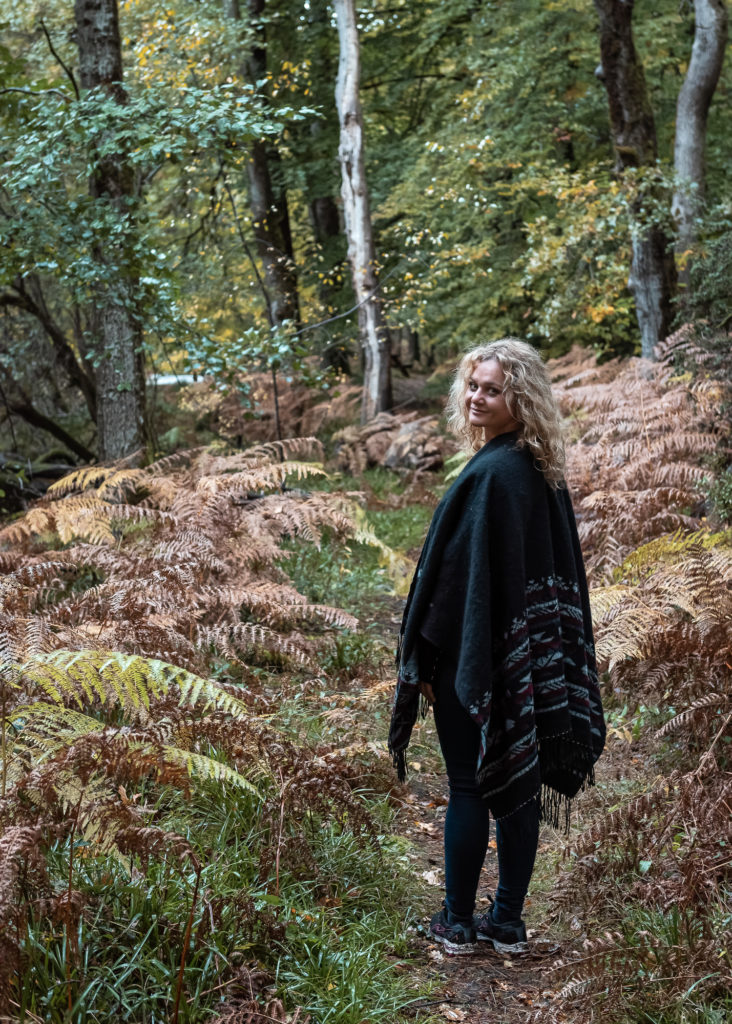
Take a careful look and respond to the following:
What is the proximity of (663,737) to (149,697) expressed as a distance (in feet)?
7.84

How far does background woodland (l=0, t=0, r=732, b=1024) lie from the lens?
267 cm

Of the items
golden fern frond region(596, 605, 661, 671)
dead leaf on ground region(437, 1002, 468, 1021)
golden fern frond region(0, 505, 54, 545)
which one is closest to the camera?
dead leaf on ground region(437, 1002, 468, 1021)

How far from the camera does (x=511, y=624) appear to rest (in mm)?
2953

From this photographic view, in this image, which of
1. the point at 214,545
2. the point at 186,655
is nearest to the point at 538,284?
the point at 214,545

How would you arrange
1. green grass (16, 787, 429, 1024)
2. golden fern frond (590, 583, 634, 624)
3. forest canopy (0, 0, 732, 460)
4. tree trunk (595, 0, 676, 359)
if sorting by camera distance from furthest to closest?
1. tree trunk (595, 0, 676, 359)
2. forest canopy (0, 0, 732, 460)
3. golden fern frond (590, 583, 634, 624)
4. green grass (16, 787, 429, 1024)

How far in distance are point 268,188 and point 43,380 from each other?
565cm

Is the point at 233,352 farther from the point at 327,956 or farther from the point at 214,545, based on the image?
the point at 327,956

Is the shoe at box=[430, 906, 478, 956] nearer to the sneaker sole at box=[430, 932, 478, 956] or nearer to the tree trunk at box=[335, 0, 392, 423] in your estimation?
the sneaker sole at box=[430, 932, 478, 956]

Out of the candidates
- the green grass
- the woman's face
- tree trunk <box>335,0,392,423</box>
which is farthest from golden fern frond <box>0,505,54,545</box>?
tree trunk <box>335,0,392,423</box>

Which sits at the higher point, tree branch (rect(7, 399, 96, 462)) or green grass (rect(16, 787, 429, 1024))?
tree branch (rect(7, 399, 96, 462))

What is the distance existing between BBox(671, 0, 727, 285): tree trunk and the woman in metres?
8.02

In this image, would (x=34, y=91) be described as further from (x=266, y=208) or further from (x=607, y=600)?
(x=266, y=208)

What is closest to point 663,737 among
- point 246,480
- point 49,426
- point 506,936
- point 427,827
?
point 427,827

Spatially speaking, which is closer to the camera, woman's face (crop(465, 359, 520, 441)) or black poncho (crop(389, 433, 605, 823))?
black poncho (crop(389, 433, 605, 823))
